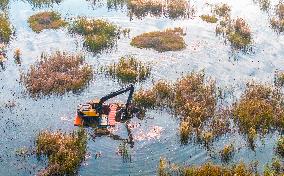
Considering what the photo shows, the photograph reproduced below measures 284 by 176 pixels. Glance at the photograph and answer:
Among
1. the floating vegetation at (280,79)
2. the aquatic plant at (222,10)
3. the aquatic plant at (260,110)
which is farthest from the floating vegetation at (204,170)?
the aquatic plant at (222,10)

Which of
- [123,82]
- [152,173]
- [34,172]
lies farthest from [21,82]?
[152,173]

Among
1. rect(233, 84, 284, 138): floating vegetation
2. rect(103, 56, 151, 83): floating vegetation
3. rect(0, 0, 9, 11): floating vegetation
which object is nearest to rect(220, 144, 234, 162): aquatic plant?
rect(233, 84, 284, 138): floating vegetation

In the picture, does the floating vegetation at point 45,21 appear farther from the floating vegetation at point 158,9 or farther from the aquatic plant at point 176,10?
the aquatic plant at point 176,10

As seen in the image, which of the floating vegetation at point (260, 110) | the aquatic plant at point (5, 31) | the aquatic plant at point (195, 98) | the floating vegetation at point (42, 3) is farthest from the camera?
the floating vegetation at point (42, 3)

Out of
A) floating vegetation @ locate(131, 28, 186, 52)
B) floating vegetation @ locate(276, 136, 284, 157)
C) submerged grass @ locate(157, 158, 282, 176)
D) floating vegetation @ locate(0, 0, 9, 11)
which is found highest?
floating vegetation @ locate(0, 0, 9, 11)

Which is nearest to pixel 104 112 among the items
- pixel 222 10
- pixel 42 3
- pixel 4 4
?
pixel 222 10

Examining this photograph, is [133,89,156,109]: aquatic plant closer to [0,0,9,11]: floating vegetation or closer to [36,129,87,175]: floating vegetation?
[36,129,87,175]: floating vegetation

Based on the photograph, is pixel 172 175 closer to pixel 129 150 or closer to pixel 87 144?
pixel 129 150
